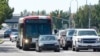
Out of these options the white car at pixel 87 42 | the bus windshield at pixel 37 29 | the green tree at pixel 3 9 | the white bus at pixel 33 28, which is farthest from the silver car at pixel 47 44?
the green tree at pixel 3 9

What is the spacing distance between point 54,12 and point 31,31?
12727cm

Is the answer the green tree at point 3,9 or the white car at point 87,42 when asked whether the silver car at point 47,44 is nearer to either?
the white car at point 87,42

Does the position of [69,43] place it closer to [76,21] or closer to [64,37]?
[64,37]

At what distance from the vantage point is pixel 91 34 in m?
42.3

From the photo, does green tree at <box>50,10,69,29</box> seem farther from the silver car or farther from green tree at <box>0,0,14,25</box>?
the silver car

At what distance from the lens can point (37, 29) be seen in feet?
147

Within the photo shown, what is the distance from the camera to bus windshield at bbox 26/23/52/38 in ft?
146

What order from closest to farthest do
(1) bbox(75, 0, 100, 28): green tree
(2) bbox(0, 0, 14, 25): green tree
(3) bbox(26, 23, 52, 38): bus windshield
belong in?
1. (3) bbox(26, 23, 52, 38): bus windshield
2. (2) bbox(0, 0, 14, 25): green tree
3. (1) bbox(75, 0, 100, 28): green tree

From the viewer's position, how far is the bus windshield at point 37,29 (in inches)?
1748

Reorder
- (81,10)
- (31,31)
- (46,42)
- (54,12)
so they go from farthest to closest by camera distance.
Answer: (54,12)
(81,10)
(31,31)
(46,42)

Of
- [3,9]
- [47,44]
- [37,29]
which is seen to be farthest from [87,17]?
[47,44]

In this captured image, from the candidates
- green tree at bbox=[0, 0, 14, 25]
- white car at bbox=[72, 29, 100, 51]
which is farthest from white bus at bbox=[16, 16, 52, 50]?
green tree at bbox=[0, 0, 14, 25]

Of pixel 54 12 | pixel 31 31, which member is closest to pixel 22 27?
pixel 31 31

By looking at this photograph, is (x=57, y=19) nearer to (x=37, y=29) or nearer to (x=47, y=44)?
(x=37, y=29)
